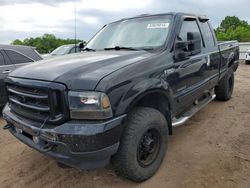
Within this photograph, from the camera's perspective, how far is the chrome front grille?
2.67 metres

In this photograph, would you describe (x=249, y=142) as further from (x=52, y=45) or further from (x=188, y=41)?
(x=52, y=45)

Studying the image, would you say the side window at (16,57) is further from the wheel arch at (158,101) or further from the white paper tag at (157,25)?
the wheel arch at (158,101)

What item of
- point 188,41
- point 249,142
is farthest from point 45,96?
point 249,142

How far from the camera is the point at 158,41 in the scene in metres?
3.77

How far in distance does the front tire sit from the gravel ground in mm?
178

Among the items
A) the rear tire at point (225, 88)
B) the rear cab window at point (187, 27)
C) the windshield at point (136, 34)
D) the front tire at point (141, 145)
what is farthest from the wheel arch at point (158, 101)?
the rear tire at point (225, 88)

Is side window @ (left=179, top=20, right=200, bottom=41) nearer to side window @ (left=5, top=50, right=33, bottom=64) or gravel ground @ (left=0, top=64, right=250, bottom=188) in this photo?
gravel ground @ (left=0, top=64, right=250, bottom=188)

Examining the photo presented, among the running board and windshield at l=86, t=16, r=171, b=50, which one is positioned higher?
windshield at l=86, t=16, r=171, b=50

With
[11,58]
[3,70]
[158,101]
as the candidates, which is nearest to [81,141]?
[158,101]

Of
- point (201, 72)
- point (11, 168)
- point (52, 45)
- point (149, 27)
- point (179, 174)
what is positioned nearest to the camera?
point (179, 174)

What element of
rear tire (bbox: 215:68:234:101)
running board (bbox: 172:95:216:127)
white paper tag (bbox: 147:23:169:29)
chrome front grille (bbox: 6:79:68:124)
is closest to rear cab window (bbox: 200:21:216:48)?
running board (bbox: 172:95:216:127)

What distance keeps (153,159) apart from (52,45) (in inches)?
1197

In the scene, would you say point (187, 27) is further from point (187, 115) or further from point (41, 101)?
point (41, 101)

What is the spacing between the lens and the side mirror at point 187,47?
3.76 meters
